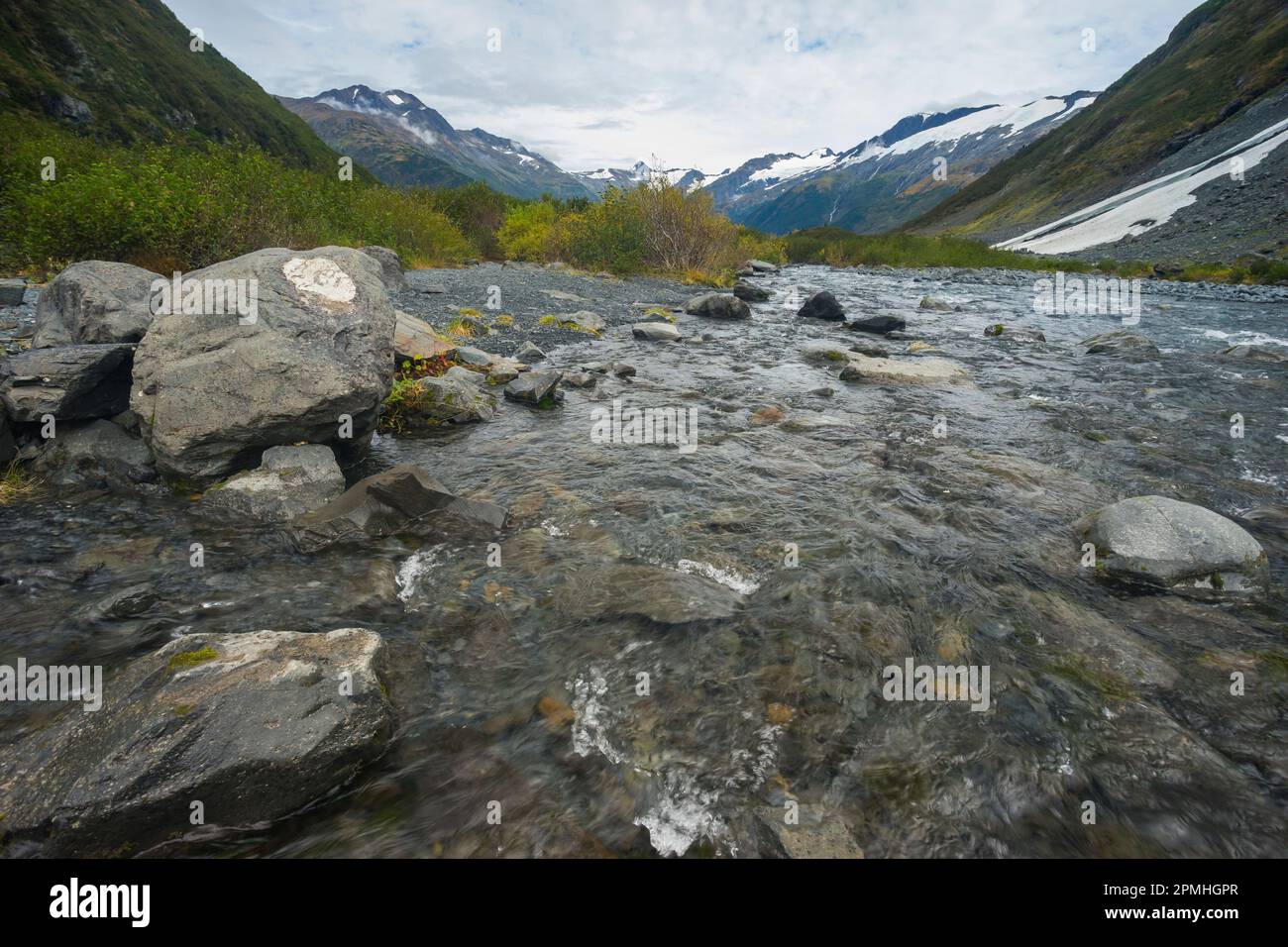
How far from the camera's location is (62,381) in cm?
624

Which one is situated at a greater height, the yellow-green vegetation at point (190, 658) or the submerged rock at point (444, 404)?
the submerged rock at point (444, 404)

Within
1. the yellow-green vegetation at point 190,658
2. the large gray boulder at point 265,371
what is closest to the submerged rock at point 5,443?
the large gray boulder at point 265,371

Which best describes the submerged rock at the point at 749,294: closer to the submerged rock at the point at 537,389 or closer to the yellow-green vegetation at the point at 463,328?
the yellow-green vegetation at the point at 463,328

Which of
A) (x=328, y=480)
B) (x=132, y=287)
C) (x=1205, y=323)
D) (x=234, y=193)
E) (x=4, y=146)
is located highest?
(x=4, y=146)

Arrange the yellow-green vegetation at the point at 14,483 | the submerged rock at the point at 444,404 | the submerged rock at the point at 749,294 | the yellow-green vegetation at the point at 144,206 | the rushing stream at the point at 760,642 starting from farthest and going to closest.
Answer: the submerged rock at the point at 749,294
the yellow-green vegetation at the point at 144,206
the submerged rock at the point at 444,404
the yellow-green vegetation at the point at 14,483
the rushing stream at the point at 760,642

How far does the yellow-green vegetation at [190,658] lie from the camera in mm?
3574

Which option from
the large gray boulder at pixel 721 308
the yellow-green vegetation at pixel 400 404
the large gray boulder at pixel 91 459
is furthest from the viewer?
the large gray boulder at pixel 721 308

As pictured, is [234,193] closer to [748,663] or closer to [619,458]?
[619,458]

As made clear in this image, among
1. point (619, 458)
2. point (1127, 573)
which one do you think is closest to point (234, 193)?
point (619, 458)

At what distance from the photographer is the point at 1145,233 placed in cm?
4725

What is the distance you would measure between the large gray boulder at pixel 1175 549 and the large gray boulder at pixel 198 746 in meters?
6.77

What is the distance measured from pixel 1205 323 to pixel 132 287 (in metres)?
28.6

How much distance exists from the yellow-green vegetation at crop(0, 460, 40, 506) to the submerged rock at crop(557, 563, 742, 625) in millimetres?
5990

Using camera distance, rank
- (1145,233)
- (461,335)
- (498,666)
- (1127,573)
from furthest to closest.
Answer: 1. (1145,233)
2. (461,335)
3. (1127,573)
4. (498,666)
